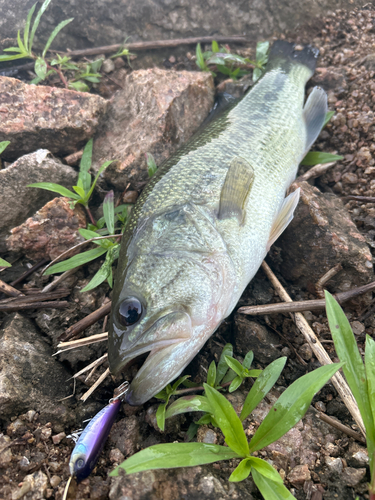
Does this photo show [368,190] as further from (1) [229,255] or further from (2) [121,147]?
(2) [121,147]

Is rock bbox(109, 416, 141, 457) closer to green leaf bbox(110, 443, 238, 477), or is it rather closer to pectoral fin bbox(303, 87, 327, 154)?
green leaf bbox(110, 443, 238, 477)

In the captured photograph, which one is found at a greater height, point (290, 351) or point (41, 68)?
point (41, 68)

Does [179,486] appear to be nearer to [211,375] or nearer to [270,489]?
[270,489]

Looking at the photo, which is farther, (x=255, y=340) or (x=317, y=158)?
(x=317, y=158)

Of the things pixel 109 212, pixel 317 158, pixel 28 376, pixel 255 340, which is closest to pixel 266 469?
pixel 255 340

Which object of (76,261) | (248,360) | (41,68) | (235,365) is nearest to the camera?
(235,365)

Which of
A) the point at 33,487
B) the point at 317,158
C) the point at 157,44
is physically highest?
the point at 157,44

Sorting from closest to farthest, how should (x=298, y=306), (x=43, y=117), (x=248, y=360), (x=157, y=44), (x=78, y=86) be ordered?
(x=248, y=360)
(x=298, y=306)
(x=43, y=117)
(x=78, y=86)
(x=157, y=44)

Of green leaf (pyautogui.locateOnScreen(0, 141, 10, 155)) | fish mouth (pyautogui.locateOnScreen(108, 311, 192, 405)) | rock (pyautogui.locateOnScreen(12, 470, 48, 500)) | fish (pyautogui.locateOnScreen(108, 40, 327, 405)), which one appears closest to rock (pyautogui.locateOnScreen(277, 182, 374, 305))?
fish (pyautogui.locateOnScreen(108, 40, 327, 405))
